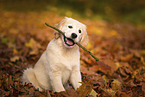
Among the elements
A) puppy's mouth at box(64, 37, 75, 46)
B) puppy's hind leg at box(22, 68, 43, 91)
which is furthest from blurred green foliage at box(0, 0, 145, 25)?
puppy's mouth at box(64, 37, 75, 46)

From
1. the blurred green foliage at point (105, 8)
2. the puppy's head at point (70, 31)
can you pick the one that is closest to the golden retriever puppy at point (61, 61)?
the puppy's head at point (70, 31)

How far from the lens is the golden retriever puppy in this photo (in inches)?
89.0

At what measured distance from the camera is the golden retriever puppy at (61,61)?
2.26m

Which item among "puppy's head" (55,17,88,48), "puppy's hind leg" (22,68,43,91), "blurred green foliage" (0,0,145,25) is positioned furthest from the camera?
"blurred green foliage" (0,0,145,25)

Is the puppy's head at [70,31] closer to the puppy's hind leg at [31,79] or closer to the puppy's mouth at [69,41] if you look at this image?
the puppy's mouth at [69,41]

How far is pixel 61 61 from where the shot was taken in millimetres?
2283

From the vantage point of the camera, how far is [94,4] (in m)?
18.7

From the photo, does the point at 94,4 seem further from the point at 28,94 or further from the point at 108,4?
the point at 28,94

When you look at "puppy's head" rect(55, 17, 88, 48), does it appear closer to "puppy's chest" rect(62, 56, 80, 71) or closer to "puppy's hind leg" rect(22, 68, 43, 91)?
"puppy's chest" rect(62, 56, 80, 71)

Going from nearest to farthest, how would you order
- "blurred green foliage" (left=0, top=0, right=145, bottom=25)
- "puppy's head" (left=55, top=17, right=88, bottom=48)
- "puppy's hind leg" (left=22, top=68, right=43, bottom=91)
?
"puppy's head" (left=55, top=17, right=88, bottom=48)
"puppy's hind leg" (left=22, top=68, right=43, bottom=91)
"blurred green foliage" (left=0, top=0, right=145, bottom=25)

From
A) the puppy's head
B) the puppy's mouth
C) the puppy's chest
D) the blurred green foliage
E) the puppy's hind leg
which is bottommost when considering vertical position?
the puppy's hind leg

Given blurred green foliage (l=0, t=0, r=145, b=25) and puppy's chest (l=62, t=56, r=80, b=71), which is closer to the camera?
puppy's chest (l=62, t=56, r=80, b=71)

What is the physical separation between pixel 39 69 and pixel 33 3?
11.9m

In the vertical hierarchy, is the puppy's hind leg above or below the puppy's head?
below
